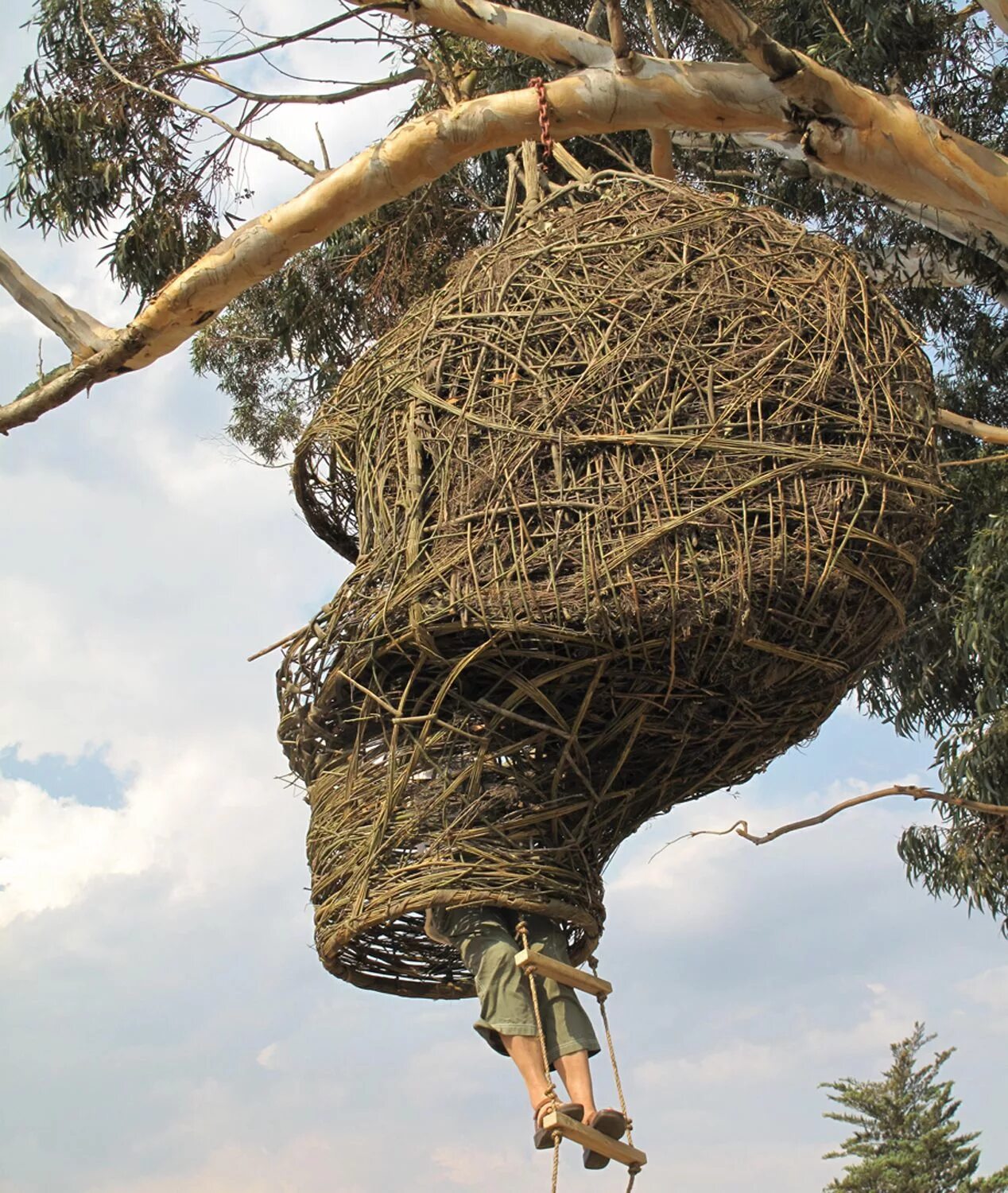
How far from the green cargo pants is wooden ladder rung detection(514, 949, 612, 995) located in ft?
0.09

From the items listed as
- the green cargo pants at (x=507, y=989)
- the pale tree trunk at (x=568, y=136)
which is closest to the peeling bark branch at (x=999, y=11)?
the pale tree trunk at (x=568, y=136)

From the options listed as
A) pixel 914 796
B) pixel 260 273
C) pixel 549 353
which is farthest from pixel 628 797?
pixel 914 796

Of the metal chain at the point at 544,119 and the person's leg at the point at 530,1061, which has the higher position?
the metal chain at the point at 544,119

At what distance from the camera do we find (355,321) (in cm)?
952

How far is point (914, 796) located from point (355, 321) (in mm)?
3969

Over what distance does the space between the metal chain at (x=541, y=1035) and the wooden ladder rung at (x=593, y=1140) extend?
0.02 m

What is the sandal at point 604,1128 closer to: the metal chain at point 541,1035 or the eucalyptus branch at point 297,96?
the metal chain at point 541,1035

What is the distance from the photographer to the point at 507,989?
3883 mm

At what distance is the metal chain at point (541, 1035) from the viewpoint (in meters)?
3.63

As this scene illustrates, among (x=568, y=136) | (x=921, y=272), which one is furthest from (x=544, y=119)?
(x=921, y=272)

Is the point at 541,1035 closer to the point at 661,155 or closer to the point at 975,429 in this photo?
the point at 661,155

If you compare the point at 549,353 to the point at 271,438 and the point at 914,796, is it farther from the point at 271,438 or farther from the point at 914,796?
the point at 271,438

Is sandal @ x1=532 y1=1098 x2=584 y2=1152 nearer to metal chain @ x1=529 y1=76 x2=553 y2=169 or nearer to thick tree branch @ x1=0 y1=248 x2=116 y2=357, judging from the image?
metal chain @ x1=529 y1=76 x2=553 y2=169

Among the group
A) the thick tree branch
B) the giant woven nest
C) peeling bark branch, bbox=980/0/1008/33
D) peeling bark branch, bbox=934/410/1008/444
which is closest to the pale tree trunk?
the thick tree branch
